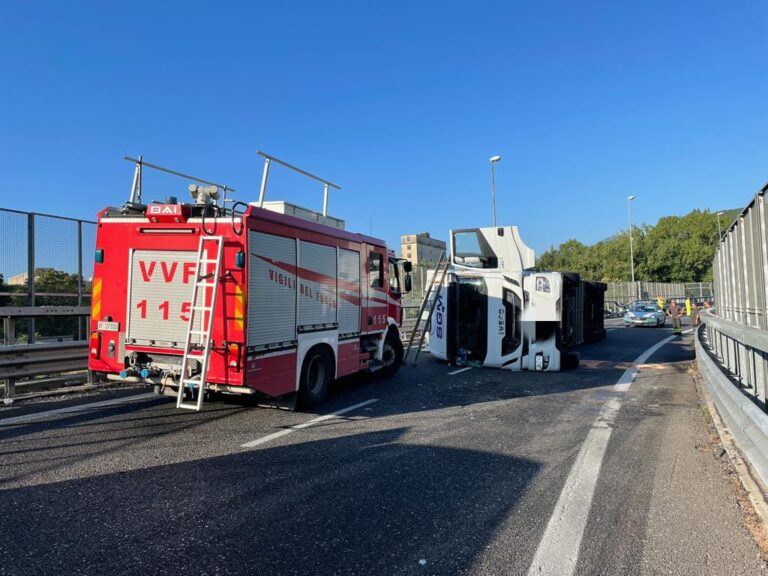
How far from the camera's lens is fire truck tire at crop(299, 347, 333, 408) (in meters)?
7.01

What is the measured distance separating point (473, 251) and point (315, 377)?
654 cm

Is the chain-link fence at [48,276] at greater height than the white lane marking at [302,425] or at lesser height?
greater

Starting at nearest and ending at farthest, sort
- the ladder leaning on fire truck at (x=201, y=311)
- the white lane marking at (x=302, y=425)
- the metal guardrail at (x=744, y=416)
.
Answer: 1. the metal guardrail at (x=744, y=416)
2. the white lane marking at (x=302, y=425)
3. the ladder leaning on fire truck at (x=201, y=311)

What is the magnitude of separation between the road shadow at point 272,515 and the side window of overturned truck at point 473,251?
25.9 feet

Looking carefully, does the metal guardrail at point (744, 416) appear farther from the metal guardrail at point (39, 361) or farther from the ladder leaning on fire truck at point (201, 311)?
the metal guardrail at point (39, 361)

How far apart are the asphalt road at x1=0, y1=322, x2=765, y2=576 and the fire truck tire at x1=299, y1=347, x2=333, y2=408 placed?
38 cm

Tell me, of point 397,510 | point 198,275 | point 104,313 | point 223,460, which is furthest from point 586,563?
point 104,313

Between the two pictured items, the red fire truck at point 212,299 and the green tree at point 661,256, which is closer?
the red fire truck at point 212,299

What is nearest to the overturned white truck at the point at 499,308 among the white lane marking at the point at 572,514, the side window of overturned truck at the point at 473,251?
the side window of overturned truck at the point at 473,251

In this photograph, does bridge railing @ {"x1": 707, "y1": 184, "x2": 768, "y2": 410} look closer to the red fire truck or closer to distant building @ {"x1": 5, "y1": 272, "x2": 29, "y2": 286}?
the red fire truck

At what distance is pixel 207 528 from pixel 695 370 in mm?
11368

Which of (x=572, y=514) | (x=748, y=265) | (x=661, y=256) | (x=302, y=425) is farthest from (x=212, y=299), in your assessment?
(x=661, y=256)

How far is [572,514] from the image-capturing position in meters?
3.71

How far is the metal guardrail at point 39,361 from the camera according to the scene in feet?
23.3
